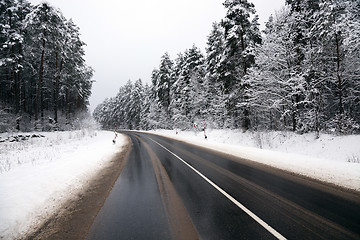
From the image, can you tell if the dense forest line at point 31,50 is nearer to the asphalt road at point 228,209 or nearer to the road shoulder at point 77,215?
the road shoulder at point 77,215

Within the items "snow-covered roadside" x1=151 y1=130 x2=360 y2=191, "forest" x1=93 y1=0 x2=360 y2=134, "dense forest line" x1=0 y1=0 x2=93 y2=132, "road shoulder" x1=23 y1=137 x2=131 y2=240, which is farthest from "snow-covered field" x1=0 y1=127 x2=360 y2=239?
"dense forest line" x1=0 y1=0 x2=93 y2=132

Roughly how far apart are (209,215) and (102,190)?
127 inches

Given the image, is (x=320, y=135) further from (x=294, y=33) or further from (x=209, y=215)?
(x=209, y=215)

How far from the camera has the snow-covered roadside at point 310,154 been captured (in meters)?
5.40

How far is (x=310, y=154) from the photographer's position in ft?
33.4

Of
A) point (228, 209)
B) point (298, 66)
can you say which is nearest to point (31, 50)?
point (228, 209)

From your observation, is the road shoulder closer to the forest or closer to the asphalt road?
the asphalt road

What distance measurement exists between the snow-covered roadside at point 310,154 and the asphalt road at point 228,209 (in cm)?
97

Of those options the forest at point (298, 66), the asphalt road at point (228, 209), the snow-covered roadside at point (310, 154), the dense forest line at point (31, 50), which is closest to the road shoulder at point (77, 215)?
the asphalt road at point (228, 209)

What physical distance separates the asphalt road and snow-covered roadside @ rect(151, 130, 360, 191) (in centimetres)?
97

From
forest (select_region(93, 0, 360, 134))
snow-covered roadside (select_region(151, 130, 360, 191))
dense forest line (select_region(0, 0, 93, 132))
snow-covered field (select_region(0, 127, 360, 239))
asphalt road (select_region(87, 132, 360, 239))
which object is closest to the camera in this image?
asphalt road (select_region(87, 132, 360, 239))

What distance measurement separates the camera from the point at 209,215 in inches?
130

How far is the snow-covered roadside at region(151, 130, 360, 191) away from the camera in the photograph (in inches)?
213

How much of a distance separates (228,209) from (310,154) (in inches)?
382
